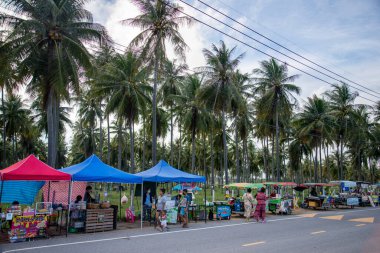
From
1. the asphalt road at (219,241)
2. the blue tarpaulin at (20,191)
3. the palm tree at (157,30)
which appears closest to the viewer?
the asphalt road at (219,241)

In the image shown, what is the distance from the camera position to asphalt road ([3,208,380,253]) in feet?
31.5

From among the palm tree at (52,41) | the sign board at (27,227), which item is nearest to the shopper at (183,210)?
the sign board at (27,227)

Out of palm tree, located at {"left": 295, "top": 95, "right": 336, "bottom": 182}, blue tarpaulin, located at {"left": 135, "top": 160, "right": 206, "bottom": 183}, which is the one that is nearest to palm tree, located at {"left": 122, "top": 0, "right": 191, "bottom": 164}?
blue tarpaulin, located at {"left": 135, "top": 160, "right": 206, "bottom": 183}

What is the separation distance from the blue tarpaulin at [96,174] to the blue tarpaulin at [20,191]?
277 cm

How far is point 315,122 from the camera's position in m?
43.8

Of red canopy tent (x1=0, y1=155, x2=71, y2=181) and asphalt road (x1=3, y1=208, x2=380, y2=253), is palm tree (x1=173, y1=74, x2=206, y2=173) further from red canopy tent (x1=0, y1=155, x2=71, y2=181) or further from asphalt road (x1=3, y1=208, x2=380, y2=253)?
red canopy tent (x1=0, y1=155, x2=71, y2=181)

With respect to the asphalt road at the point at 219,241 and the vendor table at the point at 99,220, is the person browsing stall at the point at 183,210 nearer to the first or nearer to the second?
the asphalt road at the point at 219,241

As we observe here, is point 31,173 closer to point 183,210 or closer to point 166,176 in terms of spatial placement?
point 166,176

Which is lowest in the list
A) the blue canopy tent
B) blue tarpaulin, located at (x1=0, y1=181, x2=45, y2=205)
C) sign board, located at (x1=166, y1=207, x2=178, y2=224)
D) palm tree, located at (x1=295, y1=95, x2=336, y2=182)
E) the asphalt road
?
the asphalt road

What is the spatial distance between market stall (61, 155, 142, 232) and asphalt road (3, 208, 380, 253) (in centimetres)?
73

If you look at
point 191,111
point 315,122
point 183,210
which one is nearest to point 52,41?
point 183,210

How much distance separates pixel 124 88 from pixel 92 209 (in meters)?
20.8

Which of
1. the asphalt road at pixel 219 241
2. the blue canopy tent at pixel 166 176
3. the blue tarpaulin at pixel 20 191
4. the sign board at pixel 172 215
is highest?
the blue canopy tent at pixel 166 176

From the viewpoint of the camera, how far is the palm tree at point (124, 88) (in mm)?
32219
